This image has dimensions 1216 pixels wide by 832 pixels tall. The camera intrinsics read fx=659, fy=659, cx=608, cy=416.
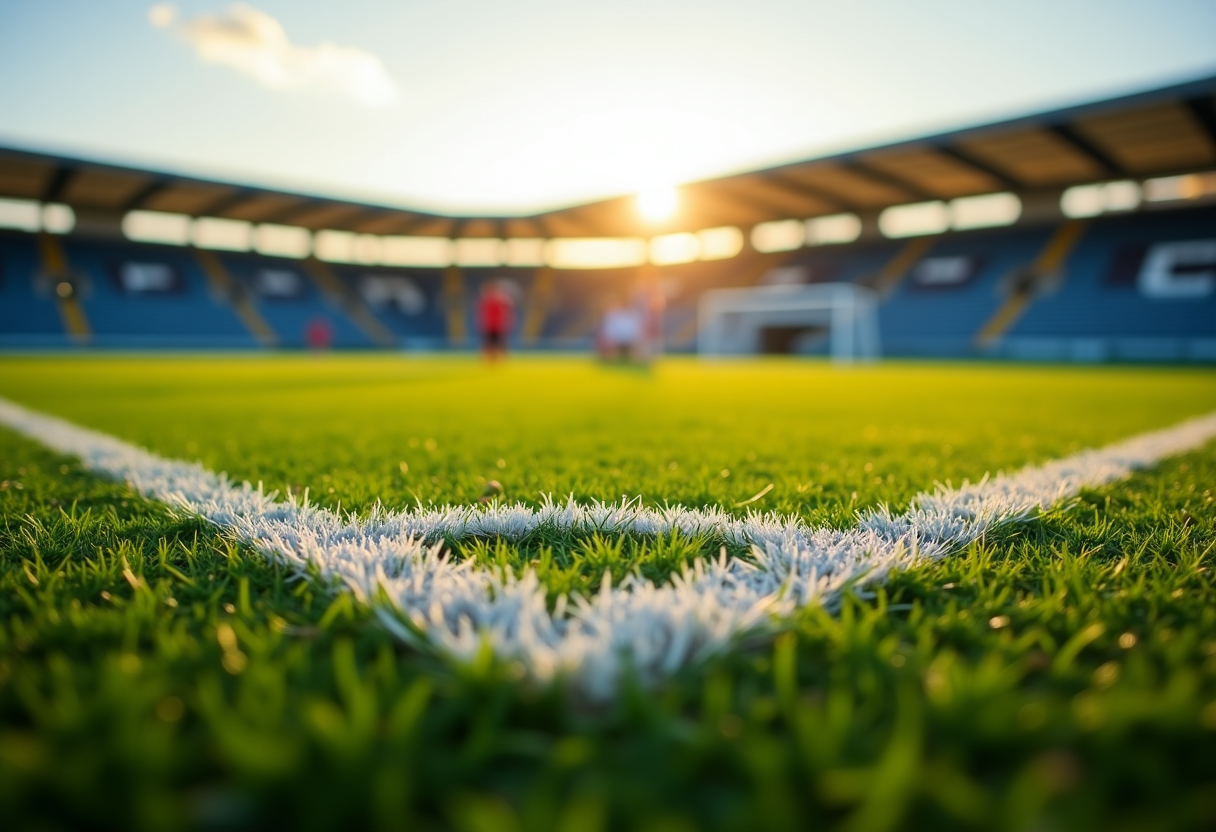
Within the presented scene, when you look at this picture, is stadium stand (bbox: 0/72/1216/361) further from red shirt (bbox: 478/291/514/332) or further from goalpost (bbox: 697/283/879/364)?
red shirt (bbox: 478/291/514/332)

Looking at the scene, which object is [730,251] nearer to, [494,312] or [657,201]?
[657,201]

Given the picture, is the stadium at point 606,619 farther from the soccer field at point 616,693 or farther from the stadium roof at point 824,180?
the stadium roof at point 824,180

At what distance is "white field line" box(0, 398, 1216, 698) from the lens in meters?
0.78

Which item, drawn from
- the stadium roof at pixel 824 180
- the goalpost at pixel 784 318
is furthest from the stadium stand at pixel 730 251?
the goalpost at pixel 784 318

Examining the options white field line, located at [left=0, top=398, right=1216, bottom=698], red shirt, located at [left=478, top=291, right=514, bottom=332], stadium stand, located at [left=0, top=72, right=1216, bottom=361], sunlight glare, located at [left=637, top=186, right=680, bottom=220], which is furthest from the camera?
sunlight glare, located at [left=637, top=186, right=680, bottom=220]

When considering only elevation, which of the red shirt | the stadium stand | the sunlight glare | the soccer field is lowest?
the soccer field

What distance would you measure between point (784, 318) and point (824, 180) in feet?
16.4

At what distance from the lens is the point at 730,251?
96.8ft

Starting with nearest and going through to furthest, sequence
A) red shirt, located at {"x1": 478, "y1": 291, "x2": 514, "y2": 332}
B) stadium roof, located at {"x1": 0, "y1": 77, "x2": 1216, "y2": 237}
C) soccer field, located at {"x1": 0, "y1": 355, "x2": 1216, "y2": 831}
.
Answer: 1. soccer field, located at {"x1": 0, "y1": 355, "x2": 1216, "y2": 831}
2. red shirt, located at {"x1": 478, "y1": 291, "x2": 514, "y2": 332}
3. stadium roof, located at {"x1": 0, "y1": 77, "x2": 1216, "y2": 237}

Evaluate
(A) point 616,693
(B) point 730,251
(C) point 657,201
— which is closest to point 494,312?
(A) point 616,693

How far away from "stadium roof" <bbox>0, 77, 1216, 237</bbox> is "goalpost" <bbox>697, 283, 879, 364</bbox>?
10.1ft

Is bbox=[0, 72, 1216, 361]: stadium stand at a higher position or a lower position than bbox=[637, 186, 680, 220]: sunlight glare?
lower

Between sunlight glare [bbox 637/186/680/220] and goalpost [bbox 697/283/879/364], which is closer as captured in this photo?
goalpost [bbox 697/283/879/364]

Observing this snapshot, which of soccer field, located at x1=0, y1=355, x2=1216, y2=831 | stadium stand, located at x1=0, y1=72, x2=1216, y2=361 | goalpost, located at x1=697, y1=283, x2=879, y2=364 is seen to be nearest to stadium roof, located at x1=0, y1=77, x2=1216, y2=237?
stadium stand, located at x1=0, y1=72, x2=1216, y2=361
